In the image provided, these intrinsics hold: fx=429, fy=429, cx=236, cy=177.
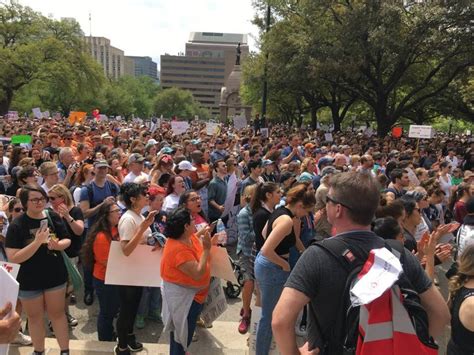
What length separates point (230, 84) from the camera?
6050 cm

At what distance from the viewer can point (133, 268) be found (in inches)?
161

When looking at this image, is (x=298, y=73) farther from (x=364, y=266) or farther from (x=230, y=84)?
(x=230, y=84)

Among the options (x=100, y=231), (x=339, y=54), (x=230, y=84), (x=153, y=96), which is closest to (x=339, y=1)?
(x=339, y=54)

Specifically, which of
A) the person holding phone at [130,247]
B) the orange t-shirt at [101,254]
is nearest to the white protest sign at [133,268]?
the person holding phone at [130,247]

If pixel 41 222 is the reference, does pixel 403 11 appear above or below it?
above

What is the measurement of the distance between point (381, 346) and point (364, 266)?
0.32 m

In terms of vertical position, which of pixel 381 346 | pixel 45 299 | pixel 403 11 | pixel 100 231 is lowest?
pixel 45 299

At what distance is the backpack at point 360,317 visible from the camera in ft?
5.63

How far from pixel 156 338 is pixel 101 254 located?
1.29 m

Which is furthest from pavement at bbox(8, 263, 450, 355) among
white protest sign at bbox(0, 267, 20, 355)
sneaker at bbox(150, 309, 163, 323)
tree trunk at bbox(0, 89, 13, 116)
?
tree trunk at bbox(0, 89, 13, 116)

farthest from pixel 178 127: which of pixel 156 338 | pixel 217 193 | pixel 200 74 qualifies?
pixel 200 74

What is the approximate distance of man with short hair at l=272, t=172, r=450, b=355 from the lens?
1876 millimetres

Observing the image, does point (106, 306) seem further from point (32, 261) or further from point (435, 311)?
point (435, 311)

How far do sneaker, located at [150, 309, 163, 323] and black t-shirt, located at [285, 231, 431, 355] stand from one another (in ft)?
11.8
